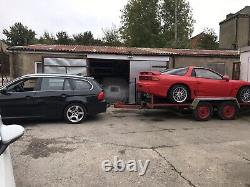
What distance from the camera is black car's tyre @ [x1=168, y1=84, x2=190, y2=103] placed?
33.7ft

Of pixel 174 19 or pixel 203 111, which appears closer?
pixel 203 111

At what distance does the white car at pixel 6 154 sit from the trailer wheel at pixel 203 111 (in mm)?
8296

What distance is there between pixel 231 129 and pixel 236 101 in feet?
6.64

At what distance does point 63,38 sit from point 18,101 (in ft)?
117

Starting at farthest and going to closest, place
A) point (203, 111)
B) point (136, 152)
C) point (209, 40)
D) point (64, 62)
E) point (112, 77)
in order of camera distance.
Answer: point (209, 40) → point (112, 77) → point (64, 62) → point (203, 111) → point (136, 152)

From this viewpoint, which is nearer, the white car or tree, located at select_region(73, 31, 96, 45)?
the white car

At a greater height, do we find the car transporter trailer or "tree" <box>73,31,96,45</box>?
"tree" <box>73,31,96,45</box>

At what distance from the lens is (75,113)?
9594mm

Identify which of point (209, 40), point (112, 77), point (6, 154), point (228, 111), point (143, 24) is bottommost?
point (228, 111)

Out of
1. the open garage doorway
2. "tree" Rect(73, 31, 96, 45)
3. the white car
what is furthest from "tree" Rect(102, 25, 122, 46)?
the white car

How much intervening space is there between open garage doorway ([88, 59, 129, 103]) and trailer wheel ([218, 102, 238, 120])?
19.4 feet

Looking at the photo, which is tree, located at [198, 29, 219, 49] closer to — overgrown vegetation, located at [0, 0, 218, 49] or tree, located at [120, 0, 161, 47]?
overgrown vegetation, located at [0, 0, 218, 49]

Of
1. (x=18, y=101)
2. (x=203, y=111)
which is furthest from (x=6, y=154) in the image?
(x=203, y=111)

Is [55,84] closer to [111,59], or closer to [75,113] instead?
[75,113]
